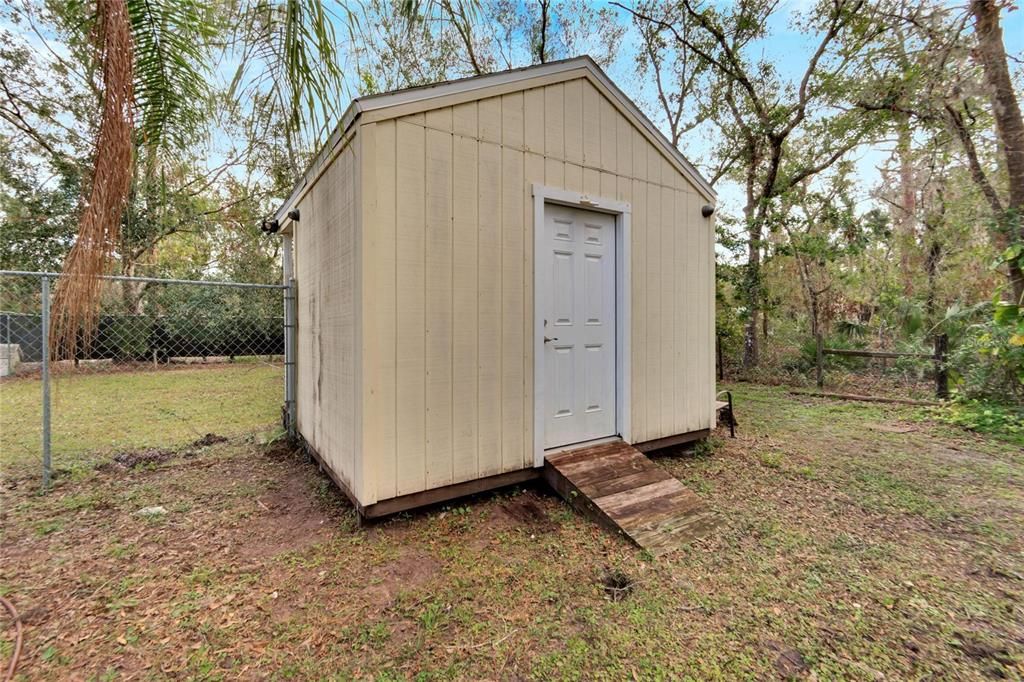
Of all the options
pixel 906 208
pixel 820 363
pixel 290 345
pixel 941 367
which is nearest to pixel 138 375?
pixel 290 345

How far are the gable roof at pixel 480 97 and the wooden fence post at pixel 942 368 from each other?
4467 mm

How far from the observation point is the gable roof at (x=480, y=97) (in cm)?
234

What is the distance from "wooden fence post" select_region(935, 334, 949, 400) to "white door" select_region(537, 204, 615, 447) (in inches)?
209

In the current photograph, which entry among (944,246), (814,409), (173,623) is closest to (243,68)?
(173,623)

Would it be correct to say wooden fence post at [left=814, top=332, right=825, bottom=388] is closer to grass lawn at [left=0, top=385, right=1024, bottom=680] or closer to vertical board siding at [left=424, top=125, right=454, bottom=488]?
grass lawn at [left=0, top=385, right=1024, bottom=680]

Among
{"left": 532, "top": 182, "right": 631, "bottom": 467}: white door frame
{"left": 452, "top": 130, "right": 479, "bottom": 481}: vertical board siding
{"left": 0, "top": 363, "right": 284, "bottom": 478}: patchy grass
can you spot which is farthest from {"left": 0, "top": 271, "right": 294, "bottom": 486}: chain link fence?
{"left": 532, "top": 182, "right": 631, "bottom": 467}: white door frame

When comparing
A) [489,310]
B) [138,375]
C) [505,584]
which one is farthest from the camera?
[138,375]

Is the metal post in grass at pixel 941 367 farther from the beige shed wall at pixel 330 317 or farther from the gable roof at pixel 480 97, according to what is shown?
the beige shed wall at pixel 330 317

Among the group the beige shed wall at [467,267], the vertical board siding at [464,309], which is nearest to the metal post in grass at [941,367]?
the beige shed wall at [467,267]

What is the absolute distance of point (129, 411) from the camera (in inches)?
203

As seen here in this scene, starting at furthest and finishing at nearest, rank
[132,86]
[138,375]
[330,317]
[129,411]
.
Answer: [138,375], [129,411], [330,317], [132,86]

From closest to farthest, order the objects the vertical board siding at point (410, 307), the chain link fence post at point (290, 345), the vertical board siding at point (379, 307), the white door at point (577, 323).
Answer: the vertical board siding at point (379, 307)
the vertical board siding at point (410, 307)
the white door at point (577, 323)
the chain link fence post at point (290, 345)

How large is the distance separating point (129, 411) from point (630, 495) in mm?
6002

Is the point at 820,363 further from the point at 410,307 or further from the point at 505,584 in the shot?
the point at 410,307
